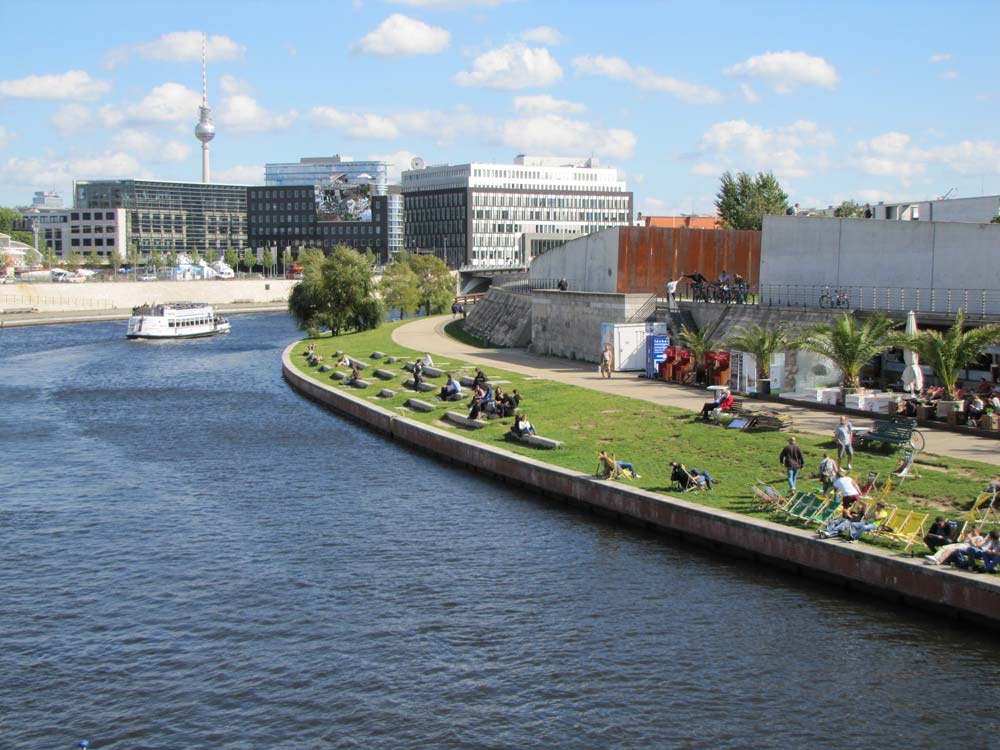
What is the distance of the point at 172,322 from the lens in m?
98.4

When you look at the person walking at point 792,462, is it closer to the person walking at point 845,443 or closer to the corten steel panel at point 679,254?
the person walking at point 845,443

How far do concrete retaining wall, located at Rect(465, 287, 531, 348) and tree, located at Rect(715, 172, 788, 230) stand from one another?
102 ft

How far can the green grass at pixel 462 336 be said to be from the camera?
227ft

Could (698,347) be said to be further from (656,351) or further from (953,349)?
(953,349)

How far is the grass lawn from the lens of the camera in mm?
26312

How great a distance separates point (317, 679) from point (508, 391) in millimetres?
26172

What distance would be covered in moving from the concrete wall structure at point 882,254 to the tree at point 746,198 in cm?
5905

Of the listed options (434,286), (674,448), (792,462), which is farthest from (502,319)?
(792,462)

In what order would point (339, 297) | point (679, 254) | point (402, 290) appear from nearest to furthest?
point (679, 254) < point (339, 297) < point (402, 290)

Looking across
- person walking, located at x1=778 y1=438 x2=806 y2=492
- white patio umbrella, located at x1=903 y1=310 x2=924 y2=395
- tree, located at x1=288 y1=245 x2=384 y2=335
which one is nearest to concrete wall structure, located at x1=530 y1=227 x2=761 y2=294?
white patio umbrella, located at x1=903 y1=310 x2=924 y2=395

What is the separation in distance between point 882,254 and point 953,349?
8.66m

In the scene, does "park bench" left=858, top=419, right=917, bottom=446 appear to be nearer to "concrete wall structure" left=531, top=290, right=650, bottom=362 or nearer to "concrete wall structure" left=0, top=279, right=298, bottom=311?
"concrete wall structure" left=531, top=290, right=650, bottom=362

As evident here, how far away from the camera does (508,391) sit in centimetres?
4500

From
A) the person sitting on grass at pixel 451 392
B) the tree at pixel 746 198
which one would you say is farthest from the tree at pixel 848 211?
the person sitting on grass at pixel 451 392
